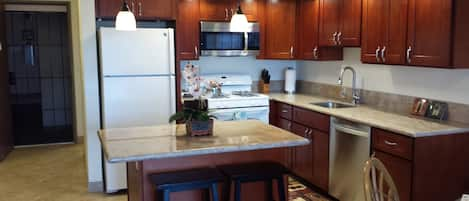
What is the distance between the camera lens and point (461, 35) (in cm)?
314

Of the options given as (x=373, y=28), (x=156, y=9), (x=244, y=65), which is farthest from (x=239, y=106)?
(x=373, y=28)

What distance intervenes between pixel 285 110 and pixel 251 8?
1.30 metres

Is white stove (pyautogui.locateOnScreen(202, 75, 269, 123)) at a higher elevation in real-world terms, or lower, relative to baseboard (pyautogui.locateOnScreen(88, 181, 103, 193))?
higher

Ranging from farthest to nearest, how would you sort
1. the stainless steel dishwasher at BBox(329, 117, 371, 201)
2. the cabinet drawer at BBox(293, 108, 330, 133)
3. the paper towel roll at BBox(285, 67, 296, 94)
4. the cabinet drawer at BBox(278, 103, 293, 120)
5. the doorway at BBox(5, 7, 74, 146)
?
1. the doorway at BBox(5, 7, 74, 146)
2. the paper towel roll at BBox(285, 67, 296, 94)
3. the cabinet drawer at BBox(278, 103, 293, 120)
4. the cabinet drawer at BBox(293, 108, 330, 133)
5. the stainless steel dishwasher at BBox(329, 117, 371, 201)

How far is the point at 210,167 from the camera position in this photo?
2.99 m

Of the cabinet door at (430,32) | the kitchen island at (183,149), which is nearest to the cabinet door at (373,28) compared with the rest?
the cabinet door at (430,32)

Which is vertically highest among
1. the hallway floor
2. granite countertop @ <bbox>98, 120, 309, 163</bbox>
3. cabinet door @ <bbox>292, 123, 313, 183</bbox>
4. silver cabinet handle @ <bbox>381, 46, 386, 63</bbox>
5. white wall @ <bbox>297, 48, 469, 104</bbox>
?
silver cabinet handle @ <bbox>381, 46, 386, 63</bbox>

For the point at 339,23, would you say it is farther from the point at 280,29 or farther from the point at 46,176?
the point at 46,176

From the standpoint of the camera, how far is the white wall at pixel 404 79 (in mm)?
3516

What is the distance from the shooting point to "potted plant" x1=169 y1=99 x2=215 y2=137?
118 inches

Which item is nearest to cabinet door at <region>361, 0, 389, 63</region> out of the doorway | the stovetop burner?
the stovetop burner

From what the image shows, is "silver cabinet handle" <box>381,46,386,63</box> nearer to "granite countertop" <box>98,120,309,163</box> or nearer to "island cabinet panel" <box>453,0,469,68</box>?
"island cabinet panel" <box>453,0,469,68</box>

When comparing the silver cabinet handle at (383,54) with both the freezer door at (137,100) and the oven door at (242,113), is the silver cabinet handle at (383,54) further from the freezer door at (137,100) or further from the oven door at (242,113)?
the freezer door at (137,100)

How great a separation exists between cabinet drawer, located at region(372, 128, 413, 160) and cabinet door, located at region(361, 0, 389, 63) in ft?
2.49
